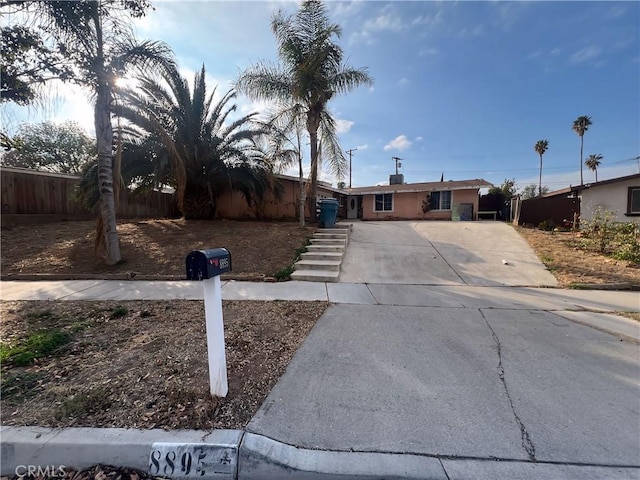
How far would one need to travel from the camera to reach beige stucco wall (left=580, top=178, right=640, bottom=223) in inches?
547

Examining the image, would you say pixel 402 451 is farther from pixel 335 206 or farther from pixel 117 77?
pixel 335 206

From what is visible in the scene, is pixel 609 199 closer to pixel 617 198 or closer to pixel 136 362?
pixel 617 198

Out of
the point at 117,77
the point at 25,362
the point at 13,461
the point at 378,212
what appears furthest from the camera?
the point at 378,212

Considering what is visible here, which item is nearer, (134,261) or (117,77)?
(117,77)

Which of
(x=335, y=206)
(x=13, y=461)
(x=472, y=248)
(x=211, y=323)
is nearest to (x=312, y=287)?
(x=211, y=323)

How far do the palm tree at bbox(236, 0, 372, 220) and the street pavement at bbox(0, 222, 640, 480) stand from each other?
784cm

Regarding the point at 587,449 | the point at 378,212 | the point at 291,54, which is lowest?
the point at 587,449

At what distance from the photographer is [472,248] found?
32.0ft

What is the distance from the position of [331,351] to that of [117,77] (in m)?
7.89

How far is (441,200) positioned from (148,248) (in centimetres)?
1724

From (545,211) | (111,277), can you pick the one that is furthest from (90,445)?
(545,211)

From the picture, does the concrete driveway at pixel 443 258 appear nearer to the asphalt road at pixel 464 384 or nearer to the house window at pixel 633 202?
the asphalt road at pixel 464 384

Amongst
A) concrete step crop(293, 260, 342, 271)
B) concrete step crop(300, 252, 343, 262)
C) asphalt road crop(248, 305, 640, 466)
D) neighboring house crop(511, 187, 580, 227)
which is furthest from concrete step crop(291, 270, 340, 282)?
neighboring house crop(511, 187, 580, 227)

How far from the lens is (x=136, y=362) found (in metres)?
3.00
